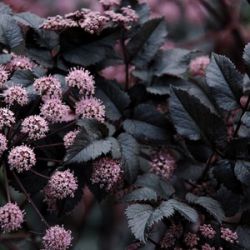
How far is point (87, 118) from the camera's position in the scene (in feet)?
2.97

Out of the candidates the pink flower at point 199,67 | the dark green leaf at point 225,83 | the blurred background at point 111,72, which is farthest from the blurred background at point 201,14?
the dark green leaf at point 225,83

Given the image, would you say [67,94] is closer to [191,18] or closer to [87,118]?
[87,118]

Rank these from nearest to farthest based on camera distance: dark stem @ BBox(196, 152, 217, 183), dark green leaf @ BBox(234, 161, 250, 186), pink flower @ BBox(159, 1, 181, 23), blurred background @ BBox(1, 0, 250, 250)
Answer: dark green leaf @ BBox(234, 161, 250, 186), dark stem @ BBox(196, 152, 217, 183), blurred background @ BBox(1, 0, 250, 250), pink flower @ BBox(159, 1, 181, 23)

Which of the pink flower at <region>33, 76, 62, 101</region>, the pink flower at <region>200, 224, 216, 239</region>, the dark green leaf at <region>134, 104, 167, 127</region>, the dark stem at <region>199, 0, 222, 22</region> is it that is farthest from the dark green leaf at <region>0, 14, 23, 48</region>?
the dark stem at <region>199, 0, 222, 22</region>

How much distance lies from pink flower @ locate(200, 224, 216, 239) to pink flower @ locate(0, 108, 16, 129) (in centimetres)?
34

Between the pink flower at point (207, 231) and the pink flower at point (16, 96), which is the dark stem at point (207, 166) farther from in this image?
the pink flower at point (16, 96)

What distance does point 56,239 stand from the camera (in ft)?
2.76

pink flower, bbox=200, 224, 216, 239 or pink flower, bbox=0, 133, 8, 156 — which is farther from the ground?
pink flower, bbox=0, 133, 8, 156

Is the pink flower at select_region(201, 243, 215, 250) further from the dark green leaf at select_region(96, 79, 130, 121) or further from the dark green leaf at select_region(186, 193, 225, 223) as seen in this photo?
the dark green leaf at select_region(96, 79, 130, 121)

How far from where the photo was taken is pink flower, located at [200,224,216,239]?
2.90 feet

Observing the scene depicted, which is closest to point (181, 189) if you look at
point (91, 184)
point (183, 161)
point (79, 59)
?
point (183, 161)

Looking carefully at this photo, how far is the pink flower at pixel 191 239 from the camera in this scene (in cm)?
89

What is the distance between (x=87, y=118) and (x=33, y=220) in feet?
2.61

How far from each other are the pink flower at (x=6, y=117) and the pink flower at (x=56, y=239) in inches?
6.7
